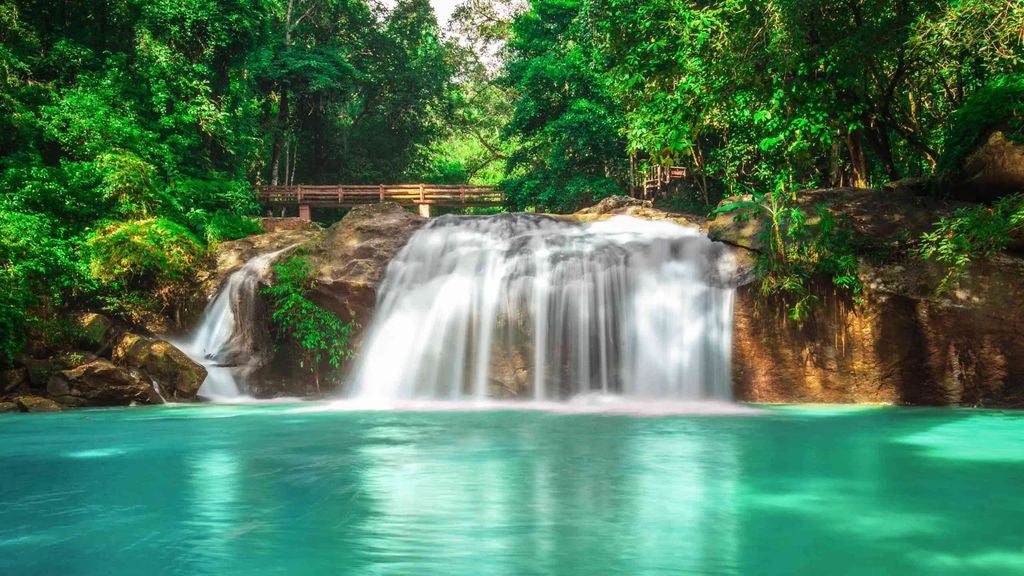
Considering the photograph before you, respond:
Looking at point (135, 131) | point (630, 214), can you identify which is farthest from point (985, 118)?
point (135, 131)

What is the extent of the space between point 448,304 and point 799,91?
627 centimetres

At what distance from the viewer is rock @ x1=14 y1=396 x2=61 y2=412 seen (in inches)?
421

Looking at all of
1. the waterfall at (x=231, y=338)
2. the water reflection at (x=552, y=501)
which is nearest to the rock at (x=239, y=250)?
the waterfall at (x=231, y=338)

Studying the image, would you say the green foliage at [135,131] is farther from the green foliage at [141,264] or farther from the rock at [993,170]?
the rock at [993,170]

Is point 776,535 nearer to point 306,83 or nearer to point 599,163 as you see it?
point 599,163

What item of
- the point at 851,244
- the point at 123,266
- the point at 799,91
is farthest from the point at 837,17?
the point at 123,266

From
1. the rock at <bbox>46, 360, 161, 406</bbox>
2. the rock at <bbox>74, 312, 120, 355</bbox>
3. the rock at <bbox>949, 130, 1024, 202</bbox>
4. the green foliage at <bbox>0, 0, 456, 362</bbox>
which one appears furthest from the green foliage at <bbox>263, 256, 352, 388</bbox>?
the rock at <bbox>949, 130, 1024, 202</bbox>

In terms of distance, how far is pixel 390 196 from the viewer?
34.1 metres

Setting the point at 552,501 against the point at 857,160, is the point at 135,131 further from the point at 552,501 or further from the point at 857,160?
the point at 552,501

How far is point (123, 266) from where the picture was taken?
13.5 metres

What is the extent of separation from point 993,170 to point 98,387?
12.4 m

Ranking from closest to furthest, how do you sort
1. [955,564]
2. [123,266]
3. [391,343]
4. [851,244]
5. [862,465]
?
[955,564] → [862,465] → [851,244] → [391,343] → [123,266]

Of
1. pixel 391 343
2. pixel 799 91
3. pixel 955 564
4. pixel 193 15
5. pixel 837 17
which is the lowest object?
pixel 955 564

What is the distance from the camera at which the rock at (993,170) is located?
10.0m
